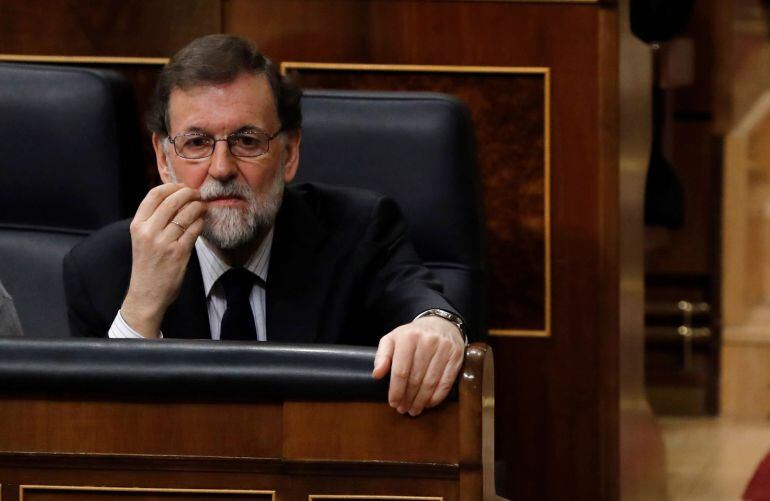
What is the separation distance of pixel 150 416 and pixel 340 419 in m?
0.17

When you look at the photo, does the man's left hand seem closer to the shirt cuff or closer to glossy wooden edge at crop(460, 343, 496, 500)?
glossy wooden edge at crop(460, 343, 496, 500)

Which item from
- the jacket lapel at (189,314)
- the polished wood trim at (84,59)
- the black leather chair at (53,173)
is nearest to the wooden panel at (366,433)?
the jacket lapel at (189,314)

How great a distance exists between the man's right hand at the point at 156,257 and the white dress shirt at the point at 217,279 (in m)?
0.11

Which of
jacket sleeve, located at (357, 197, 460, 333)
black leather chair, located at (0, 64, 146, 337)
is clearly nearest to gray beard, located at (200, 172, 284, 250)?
jacket sleeve, located at (357, 197, 460, 333)

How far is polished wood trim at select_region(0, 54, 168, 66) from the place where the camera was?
236cm

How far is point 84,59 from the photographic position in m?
2.38

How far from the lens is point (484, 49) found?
7.61 ft

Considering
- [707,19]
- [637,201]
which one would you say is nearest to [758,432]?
[707,19]

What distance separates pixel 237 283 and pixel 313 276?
0.34ft

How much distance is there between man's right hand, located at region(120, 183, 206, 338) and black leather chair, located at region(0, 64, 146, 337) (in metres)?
0.35

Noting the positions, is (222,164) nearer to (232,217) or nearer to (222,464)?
(232,217)

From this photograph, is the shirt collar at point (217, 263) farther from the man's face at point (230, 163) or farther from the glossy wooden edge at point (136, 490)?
the glossy wooden edge at point (136, 490)

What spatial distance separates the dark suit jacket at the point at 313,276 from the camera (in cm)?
175

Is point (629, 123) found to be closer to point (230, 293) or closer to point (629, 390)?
point (629, 390)
